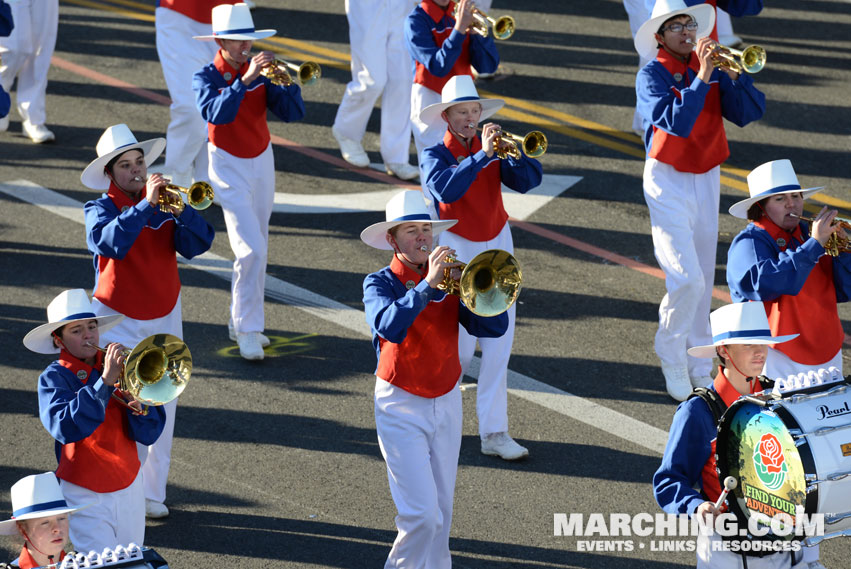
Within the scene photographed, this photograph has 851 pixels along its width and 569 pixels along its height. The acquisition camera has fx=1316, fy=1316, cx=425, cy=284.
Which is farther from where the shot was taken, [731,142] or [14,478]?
[731,142]

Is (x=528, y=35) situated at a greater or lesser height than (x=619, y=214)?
greater

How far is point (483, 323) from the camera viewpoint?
7.55m

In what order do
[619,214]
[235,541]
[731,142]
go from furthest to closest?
[731,142] → [619,214] → [235,541]

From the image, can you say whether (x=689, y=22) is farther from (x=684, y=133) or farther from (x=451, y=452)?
(x=451, y=452)

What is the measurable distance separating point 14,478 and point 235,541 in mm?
1622

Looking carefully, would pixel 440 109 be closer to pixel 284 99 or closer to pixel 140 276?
pixel 284 99

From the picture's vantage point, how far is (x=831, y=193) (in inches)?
504

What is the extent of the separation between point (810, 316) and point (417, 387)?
101 inches

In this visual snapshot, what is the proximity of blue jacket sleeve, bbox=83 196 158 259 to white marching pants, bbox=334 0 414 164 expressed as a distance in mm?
5081

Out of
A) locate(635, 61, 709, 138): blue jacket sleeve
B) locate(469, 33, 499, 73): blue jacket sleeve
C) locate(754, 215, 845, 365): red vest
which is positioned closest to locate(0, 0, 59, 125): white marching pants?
locate(469, 33, 499, 73): blue jacket sleeve

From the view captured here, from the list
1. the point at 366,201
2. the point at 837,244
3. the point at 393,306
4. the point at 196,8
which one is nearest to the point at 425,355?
the point at 393,306

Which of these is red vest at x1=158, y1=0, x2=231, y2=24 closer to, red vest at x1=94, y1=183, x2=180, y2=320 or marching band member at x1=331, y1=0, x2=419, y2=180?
marching band member at x1=331, y1=0, x2=419, y2=180

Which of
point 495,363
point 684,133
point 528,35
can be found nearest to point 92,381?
point 495,363

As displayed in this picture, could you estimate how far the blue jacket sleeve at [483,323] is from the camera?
752 cm
